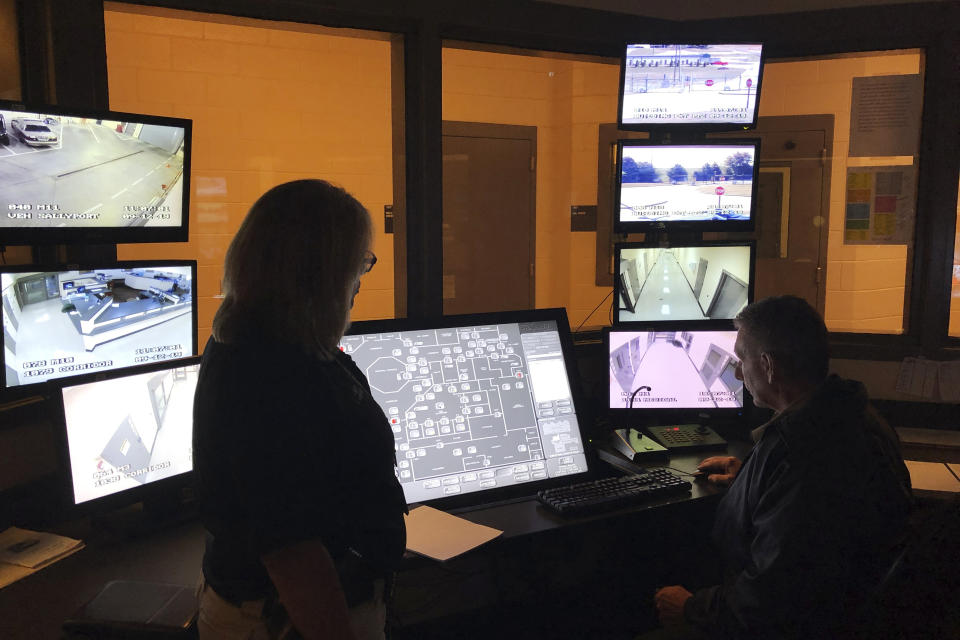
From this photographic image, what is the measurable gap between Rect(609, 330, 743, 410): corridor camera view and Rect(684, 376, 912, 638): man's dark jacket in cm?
81

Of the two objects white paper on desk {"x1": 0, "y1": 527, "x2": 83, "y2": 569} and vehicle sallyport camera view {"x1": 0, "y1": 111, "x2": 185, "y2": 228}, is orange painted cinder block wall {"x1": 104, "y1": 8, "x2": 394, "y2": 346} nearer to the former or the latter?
vehicle sallyport camera view {"x1": 0, "y1": 111, "x2": 185, "y2": 228}

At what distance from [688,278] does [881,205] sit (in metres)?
0.94

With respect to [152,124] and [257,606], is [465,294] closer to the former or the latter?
[152,124]

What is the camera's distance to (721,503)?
188cm

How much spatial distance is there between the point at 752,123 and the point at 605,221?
4.50ft

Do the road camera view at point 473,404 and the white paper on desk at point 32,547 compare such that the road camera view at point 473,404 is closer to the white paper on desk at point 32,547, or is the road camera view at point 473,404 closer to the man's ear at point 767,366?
the man's ear at point 767,366

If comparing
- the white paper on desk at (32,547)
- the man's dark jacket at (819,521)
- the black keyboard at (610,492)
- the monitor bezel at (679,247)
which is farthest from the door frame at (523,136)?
the white paper on desk at (32,547)

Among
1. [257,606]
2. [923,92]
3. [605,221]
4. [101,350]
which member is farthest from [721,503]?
[605,221]

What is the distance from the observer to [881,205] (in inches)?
113

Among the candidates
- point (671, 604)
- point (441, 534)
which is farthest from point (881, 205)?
point (441, 534)

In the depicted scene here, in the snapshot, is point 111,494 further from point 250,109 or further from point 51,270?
point 250,109

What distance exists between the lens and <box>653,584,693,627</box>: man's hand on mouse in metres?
1.81

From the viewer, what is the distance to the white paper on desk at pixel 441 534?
63.9 inches

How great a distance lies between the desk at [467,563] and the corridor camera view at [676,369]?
0.22m
